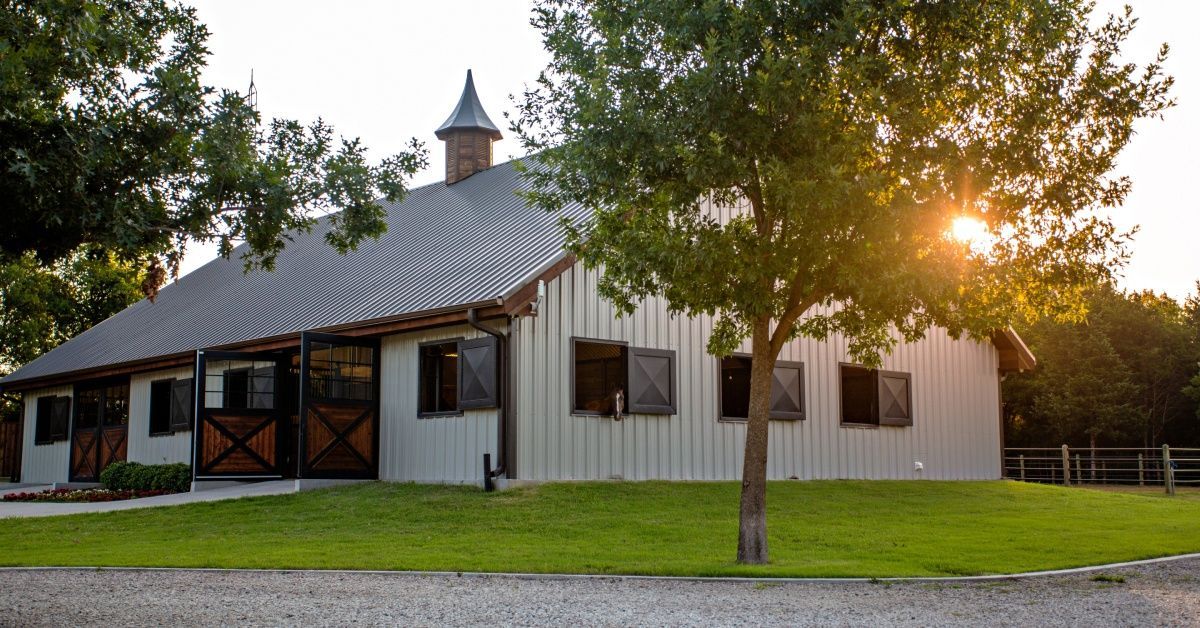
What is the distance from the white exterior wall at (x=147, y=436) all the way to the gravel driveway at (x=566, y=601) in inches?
472

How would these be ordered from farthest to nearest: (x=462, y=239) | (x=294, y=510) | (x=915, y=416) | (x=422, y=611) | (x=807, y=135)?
(x=915, y=416) → (x=462, y=239) → (x=294, y=510) → (x=807, y=135) → (x=422, y=611)

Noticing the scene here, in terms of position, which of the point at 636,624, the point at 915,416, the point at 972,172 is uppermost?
the point at 972,172

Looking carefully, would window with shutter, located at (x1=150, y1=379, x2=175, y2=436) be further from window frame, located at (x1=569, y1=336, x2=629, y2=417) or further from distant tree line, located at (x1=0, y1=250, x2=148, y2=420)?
distant tree line, located at (x1=0, y1=250, x2=148, y2=420)

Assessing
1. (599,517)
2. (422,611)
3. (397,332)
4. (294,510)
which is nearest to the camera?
(422,611)

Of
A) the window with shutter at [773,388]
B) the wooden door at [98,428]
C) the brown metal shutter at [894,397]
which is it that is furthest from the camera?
A: the wooden door at [98,428]

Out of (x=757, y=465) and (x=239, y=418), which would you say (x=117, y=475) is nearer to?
(x=239, y=418)

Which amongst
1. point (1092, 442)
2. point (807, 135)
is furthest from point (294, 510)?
point (1092, 442)

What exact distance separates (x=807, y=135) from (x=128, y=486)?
15977 mm

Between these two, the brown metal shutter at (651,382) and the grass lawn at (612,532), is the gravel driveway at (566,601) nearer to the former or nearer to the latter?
the grass lawn at (612,532)

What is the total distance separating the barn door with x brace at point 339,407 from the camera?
666 inches

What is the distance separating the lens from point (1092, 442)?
122ft

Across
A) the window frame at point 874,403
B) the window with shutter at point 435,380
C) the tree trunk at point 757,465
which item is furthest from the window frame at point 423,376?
the window frame at point 874,403

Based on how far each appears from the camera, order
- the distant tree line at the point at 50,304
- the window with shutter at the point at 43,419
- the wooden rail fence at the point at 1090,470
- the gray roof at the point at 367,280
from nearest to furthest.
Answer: the gray roof at the point at 367,280, the window with shutter at the point at 43,419, the wooden rail fence at the point at 1090,470, the distant tree line at the point at 50,304

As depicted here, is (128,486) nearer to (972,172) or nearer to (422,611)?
(422,611)
